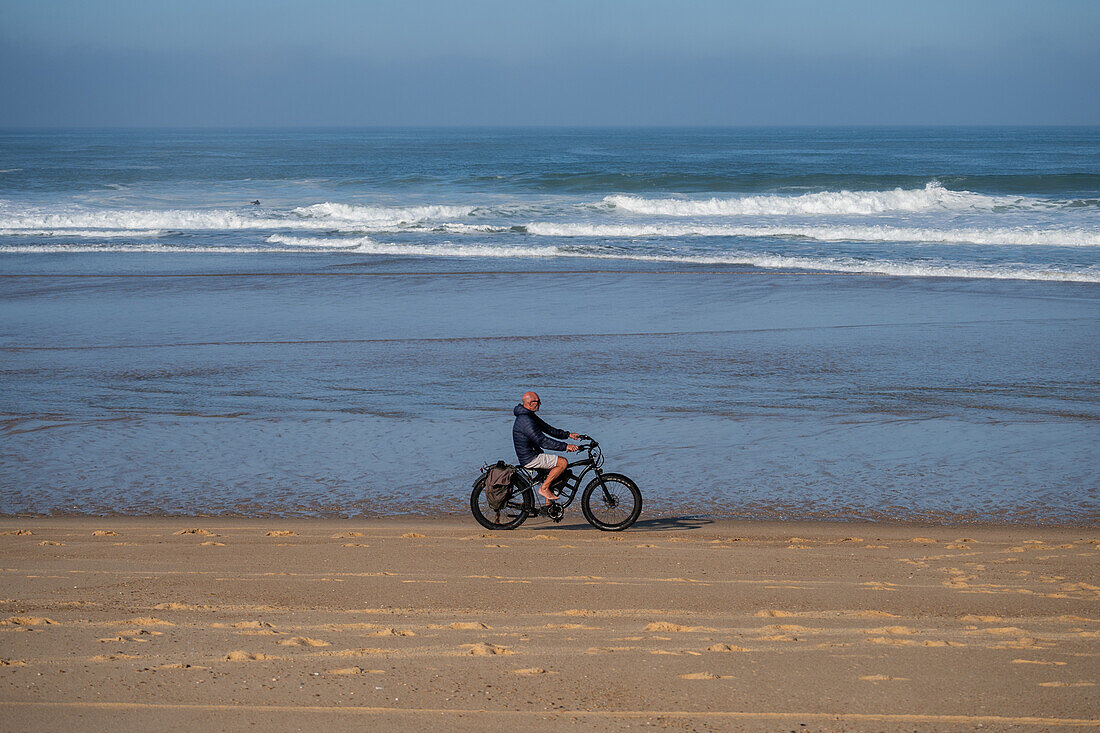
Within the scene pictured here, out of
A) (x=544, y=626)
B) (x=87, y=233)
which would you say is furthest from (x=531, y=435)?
(x=87, y=233)

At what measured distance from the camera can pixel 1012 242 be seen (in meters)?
28.5

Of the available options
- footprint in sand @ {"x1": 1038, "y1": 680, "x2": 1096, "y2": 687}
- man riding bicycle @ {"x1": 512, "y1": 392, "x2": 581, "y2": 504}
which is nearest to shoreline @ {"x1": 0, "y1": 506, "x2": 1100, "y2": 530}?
man riding bicycle @ {"x1": 512, "y1": 392, "x2": 581, "y2": 504}

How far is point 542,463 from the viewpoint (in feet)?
26.0

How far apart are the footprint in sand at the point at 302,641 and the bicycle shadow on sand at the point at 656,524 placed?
115 inches

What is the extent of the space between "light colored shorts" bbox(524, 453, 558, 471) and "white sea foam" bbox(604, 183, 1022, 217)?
3269cm

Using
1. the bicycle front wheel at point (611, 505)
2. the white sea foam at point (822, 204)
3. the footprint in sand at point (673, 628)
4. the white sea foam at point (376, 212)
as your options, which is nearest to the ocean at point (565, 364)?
the bicycle front wheel at point (611, 505)

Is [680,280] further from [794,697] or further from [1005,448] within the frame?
[794,697]

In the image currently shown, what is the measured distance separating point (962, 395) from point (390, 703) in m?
9.27

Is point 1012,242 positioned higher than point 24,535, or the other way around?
point 1012,242

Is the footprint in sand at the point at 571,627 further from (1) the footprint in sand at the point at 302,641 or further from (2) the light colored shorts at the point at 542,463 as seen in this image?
(2) the light colored shorts at the point at 542,463

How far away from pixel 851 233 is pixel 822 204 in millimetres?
11350

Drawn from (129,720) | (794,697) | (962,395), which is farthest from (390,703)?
(962,395)

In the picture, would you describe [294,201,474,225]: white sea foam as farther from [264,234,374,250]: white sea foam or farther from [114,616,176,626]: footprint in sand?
[114,616,176,626]: footprint in sand

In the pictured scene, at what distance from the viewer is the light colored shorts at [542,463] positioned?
311 inches
